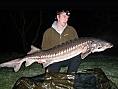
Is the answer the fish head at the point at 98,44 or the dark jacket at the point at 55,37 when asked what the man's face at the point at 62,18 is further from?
the fish head at the point at 98,44

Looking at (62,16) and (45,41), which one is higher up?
(62,16)

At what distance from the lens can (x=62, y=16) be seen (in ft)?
9.82

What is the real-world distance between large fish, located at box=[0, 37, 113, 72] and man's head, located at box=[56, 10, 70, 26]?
0.29m

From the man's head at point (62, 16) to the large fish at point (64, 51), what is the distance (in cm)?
29

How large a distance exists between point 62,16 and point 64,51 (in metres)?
0.43

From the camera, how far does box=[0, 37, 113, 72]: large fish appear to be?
288cm

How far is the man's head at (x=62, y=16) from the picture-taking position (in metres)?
2.98

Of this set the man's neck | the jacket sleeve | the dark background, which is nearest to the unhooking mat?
the jacket sleeve

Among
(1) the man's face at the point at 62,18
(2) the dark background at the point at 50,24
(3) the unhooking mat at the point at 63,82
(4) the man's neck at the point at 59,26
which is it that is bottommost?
(2) the dark background at the point at 50,24

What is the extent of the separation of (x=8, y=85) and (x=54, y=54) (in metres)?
1.43

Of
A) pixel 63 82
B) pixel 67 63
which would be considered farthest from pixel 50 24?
pixel 63 82

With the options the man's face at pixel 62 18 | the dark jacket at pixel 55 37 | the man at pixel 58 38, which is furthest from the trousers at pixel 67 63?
the man's face at pixel 62 18

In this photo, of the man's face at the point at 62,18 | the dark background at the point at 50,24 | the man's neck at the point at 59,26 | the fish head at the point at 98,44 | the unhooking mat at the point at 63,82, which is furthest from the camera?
the dark background at the point at 50,24

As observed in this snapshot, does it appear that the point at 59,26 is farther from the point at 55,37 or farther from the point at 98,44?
the point at 98,44
